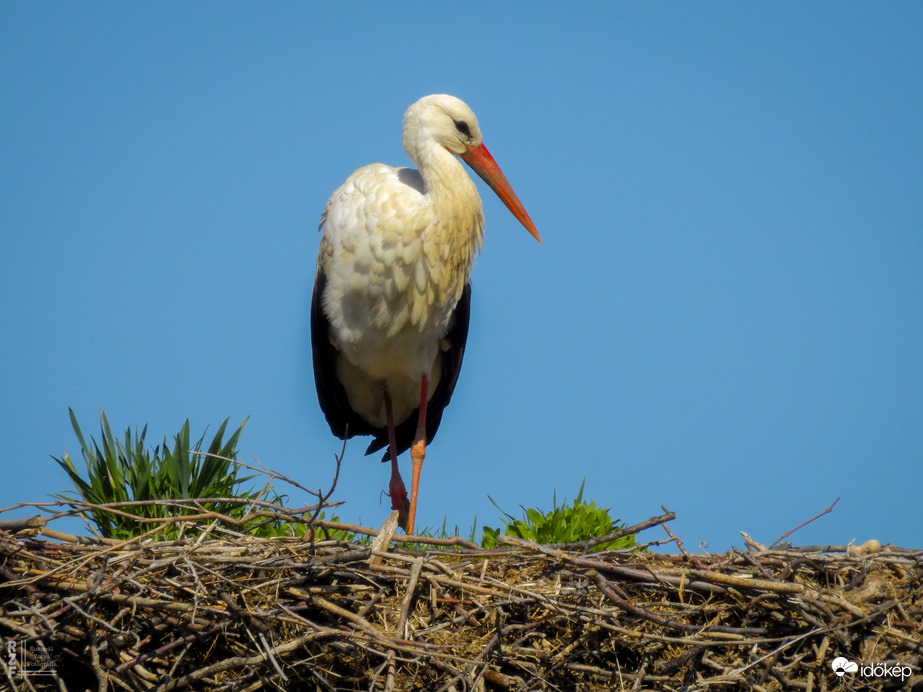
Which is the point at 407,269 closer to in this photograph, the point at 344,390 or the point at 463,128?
the point at 463,128

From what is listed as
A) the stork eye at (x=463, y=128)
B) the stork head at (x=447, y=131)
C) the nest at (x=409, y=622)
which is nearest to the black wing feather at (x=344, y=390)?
the stork head at (x=447, y=131)

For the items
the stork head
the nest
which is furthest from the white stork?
the nest

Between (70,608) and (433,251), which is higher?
(433,251)

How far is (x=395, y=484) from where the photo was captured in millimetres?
5637

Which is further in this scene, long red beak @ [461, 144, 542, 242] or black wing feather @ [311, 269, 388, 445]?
long red beak @ [461, 144, 542, 242]

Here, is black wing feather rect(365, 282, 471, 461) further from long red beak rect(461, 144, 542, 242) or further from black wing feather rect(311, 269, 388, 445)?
long red beak rect(461, 144, 542, 242)

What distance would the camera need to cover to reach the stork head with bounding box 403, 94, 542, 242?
5.32m

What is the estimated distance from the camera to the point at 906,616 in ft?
11.8

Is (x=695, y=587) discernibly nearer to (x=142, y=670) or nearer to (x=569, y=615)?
(x=569, y=615)

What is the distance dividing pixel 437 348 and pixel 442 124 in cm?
112

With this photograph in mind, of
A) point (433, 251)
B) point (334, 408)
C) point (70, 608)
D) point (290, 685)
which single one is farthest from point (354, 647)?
point (334, 408)

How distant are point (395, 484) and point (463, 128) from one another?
1847 millimetres

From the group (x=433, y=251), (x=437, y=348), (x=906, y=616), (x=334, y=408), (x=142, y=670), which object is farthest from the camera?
(x=334, y=408)

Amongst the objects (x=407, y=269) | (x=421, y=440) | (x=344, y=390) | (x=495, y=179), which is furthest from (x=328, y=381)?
(x=495, y=179)
